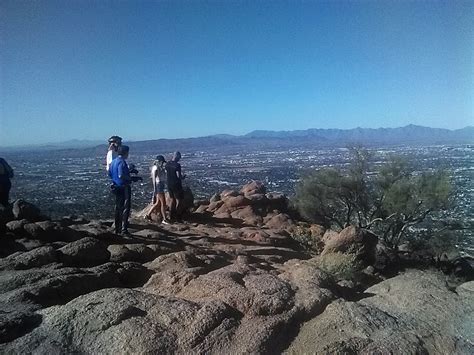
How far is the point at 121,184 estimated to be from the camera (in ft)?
29.6

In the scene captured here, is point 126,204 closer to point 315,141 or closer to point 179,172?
point 179,172

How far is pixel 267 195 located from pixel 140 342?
1319cm

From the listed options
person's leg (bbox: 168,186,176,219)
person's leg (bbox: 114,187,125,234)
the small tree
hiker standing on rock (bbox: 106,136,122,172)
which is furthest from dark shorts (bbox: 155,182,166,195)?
the small tree

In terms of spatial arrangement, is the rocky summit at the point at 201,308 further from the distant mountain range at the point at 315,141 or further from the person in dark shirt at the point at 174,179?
the distant mountain range at the point at 315,141

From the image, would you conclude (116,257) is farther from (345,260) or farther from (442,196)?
(442,196)

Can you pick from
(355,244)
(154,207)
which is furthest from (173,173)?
(355,244)

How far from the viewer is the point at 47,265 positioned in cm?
614

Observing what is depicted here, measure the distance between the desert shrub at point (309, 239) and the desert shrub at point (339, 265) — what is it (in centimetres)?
220

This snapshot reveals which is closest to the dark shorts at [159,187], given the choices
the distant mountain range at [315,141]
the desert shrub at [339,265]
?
the desert shrub at [339,265]

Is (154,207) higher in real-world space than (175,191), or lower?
lower


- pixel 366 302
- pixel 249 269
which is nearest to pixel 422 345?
pixel 366 302

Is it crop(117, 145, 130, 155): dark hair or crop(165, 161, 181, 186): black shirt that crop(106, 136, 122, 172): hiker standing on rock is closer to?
crop(117, 145, 130, 155): dark hair

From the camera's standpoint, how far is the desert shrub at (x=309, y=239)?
11485 mm

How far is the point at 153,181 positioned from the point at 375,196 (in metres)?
10.9
